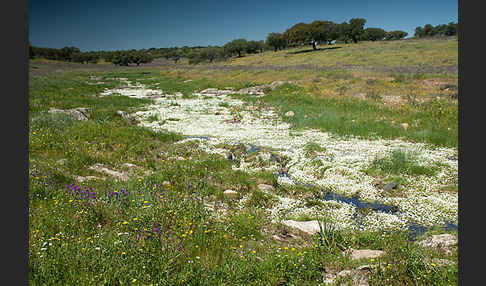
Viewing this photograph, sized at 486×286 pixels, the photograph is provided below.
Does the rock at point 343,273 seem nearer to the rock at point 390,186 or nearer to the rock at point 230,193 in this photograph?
the rock at point 230,193

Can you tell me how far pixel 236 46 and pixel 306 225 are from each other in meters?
137

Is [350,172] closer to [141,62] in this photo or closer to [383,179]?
[383,179]

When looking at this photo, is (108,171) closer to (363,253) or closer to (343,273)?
(343,273)

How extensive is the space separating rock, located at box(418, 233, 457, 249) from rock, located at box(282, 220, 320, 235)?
254 cm

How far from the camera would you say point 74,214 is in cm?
706

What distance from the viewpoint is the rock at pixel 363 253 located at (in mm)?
5998

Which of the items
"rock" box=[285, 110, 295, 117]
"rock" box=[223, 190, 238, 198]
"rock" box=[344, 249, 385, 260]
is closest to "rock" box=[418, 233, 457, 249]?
"rock" box=[344, 249, 385, 260]

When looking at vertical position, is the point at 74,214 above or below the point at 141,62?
below

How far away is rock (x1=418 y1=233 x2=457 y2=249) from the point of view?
6422mm

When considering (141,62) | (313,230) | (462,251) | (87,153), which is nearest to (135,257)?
(313,230)

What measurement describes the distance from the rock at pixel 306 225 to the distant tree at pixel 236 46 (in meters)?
134

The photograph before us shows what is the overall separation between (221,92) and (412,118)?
26.4m

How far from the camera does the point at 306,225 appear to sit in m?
7.55

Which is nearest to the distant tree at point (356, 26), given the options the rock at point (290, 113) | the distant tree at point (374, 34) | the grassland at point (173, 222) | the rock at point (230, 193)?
the distant tree at point (374, 34)
